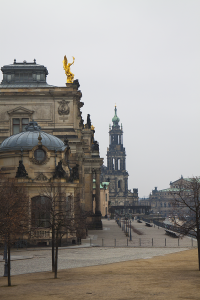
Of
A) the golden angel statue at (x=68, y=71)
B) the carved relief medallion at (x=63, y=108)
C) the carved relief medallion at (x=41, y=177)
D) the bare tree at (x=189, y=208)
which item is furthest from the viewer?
the golden angel statue at (x=68, y=71)

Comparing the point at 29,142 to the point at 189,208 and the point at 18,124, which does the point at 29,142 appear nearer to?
the point at 18,124

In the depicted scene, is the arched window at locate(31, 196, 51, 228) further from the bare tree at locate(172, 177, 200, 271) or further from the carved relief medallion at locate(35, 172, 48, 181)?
the bare tree at locate(172, 177, 200, 271)

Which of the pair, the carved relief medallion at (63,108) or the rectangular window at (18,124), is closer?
the carved relief medallion at (63,108)

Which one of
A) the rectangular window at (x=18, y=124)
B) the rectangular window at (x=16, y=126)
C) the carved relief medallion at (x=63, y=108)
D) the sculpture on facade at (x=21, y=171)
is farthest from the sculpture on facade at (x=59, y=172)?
the rectangular window at (x=16, y=126)

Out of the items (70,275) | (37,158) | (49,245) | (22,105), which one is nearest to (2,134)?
(22,105)

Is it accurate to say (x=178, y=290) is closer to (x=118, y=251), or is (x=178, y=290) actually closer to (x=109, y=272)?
(x=109, y=272)

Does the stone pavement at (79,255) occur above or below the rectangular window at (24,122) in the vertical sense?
below

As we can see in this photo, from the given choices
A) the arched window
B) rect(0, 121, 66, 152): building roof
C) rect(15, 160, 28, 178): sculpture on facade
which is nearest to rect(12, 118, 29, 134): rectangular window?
rect(0, 121, 66, 152): building roof

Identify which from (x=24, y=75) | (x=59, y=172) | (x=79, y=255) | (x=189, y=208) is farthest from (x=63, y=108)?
(x=189, y=208)

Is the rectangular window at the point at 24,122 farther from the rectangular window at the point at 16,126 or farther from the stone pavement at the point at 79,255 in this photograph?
the stone pavement at the point at 79,255

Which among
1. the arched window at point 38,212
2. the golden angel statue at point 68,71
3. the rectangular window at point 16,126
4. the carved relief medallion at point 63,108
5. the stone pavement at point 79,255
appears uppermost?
the golden angel statue at point 68,71

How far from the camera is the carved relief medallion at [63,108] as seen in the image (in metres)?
66.8

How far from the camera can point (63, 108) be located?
6694cm

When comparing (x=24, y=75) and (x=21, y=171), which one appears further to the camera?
(x=24, y=75)
